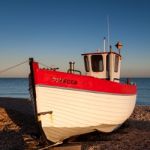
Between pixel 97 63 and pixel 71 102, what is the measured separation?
384cm

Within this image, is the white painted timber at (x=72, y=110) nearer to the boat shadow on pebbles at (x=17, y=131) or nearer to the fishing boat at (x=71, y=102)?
the fishing boat at (x=71, y=102)

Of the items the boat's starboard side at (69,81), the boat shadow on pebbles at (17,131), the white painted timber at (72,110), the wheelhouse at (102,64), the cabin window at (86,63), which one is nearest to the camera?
the boat's starboard side at (69,81)

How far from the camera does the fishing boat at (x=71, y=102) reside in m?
10.6

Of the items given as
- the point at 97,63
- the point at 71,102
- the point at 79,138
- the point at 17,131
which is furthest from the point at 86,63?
the point at 17,131

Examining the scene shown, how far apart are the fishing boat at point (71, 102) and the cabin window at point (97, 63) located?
1.52 meters

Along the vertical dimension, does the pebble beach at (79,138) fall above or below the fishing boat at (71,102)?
below

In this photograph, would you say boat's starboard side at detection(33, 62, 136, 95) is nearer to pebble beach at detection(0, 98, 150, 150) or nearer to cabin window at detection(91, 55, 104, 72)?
cabin window at detection(91, 55, 104, 72)

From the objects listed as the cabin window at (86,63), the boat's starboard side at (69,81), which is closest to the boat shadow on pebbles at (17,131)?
the boat's starboard side at (69,81)

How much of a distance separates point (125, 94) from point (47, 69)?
450 centimetres

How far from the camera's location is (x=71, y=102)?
1105 centimetres

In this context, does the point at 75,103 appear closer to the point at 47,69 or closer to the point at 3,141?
the point at 47,69

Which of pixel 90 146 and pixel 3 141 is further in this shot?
pixel 3 141

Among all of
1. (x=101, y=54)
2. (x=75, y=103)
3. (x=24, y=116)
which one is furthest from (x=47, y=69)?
(x=24, y=116)

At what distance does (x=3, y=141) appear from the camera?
12625 millimetres
